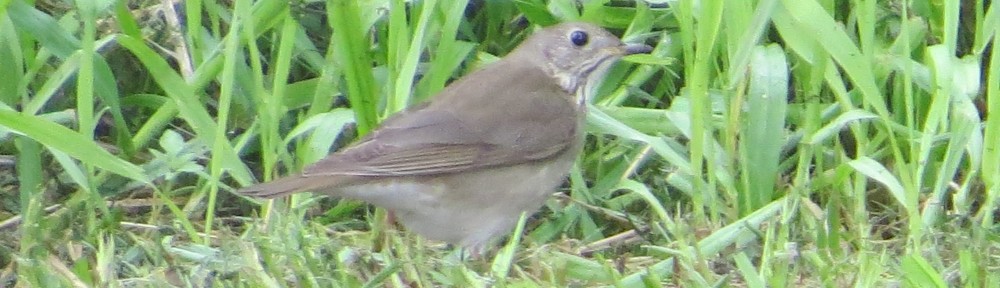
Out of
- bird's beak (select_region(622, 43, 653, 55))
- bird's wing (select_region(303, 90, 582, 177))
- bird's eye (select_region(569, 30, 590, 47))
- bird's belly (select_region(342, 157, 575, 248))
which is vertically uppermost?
bird's eye (select_region(569, 30, 590, 47))

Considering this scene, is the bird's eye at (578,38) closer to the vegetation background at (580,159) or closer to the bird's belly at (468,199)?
the vegetation background at (580,159)

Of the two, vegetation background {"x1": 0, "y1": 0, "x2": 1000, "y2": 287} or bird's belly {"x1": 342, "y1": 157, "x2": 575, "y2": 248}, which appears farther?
bird's belly {"x1": 342, "y1": 157, "x2": 575, "y2": 248}

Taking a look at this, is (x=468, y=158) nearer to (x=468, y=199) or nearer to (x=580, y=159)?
(x=468, y=199)

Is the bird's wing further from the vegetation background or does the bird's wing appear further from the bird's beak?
the bird's beak

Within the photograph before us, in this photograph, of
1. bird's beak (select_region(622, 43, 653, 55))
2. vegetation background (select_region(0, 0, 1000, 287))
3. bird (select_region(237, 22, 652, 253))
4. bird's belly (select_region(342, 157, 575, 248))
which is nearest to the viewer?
vegetation background (select_region(0, 0, 1000, 287))

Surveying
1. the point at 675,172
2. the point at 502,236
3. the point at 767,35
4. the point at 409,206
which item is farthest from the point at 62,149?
the point at 767,35

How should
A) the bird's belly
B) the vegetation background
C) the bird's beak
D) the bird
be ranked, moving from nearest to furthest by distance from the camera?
1. the vegetation background
2. the bird
3. the bird's belly
4. the bird's beak

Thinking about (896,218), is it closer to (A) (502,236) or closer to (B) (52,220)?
(A) (502,236)

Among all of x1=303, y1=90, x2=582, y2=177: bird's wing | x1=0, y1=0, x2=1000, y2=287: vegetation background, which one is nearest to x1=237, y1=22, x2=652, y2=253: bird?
x1=303, y1=90, x2=582, y2=177: bird's wing

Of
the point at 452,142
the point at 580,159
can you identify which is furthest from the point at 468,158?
the point at 580,159
